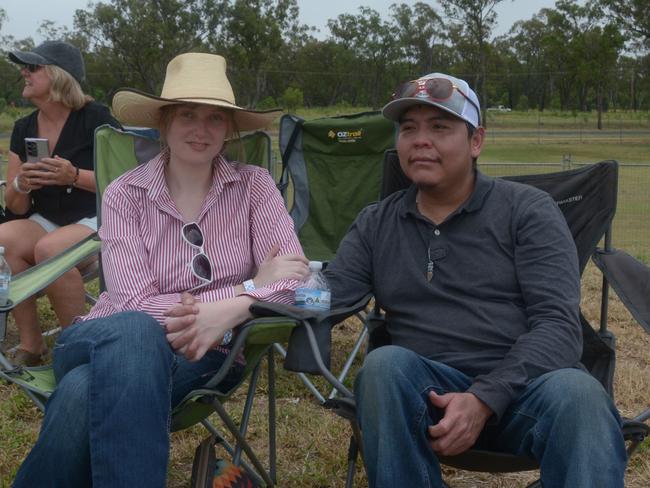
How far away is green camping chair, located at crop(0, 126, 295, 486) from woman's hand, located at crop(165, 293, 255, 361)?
0.08 m

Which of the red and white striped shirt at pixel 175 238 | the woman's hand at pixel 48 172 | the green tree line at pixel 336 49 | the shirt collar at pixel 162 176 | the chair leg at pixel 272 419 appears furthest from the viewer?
the green tree line at pixel 336 49

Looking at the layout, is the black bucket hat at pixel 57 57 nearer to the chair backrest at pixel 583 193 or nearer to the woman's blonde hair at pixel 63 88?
the woman's blonde hair at pixel 63 88

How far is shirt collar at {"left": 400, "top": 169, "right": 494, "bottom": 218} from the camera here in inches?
93.2

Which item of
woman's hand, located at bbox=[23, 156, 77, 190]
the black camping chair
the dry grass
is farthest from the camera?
woman's hand, located at bbox=[23, 156, 77, 190]

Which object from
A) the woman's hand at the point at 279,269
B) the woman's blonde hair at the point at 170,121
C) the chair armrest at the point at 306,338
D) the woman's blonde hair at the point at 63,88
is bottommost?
the chair armrest at the point at 306,338

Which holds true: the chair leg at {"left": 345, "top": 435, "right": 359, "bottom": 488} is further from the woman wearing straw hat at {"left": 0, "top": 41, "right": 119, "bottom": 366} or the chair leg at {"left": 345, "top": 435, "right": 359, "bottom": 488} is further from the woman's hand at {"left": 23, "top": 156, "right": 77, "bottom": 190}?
the woman's hand at {"left": 23, "top": 156, "right": 77, "bottom": 190}

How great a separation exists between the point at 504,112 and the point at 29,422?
134 feet

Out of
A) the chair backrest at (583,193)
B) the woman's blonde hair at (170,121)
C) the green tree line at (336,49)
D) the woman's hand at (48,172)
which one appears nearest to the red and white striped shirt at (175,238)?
the woman's blonde hair at (170,121)

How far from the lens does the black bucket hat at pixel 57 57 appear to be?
3844 millimetres

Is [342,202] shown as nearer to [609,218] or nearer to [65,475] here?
[609,218]

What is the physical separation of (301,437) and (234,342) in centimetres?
100

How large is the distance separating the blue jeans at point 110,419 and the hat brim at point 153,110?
0.82m

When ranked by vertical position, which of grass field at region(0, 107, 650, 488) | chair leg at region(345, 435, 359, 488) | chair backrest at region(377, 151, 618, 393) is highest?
chair backrest at region(377, 151, 618, 393)

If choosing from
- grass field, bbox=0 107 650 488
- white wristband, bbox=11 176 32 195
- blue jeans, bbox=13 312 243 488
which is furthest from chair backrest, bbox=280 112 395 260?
blue jeans, bbox=13 312 243 488
